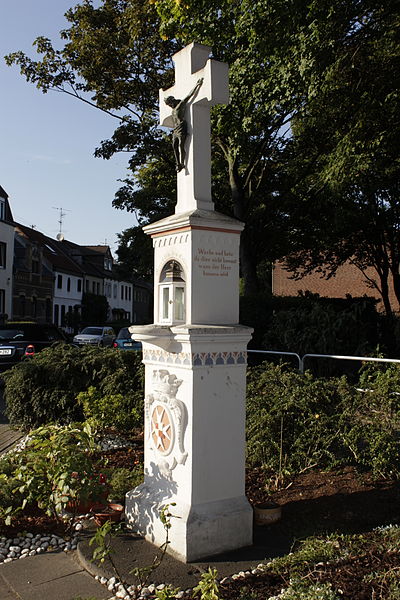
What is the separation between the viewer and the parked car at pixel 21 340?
48.3 ft

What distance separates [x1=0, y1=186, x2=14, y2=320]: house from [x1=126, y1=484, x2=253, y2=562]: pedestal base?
36.2 metres

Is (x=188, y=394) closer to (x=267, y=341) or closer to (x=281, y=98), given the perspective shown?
(x=281, y=98)

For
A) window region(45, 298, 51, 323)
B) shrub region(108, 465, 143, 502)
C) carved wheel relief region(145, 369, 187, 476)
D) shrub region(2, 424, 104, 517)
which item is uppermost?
window region(45, 298, 51, 323)

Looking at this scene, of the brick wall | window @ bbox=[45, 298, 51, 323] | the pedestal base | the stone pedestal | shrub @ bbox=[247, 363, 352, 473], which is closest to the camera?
the pedestal base

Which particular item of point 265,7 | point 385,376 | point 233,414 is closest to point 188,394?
point 233,414

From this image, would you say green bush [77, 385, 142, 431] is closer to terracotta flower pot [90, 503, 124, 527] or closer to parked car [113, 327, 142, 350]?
terracotta flower pot [90, 503, 124, 527]

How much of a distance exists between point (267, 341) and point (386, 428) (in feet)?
24.3

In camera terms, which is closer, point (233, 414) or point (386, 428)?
point (233, 414)

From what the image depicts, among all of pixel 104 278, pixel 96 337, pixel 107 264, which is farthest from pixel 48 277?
pixel 107 264

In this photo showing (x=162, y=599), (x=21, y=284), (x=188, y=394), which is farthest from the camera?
(x=21, y=284)

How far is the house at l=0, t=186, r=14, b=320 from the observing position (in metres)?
38.5

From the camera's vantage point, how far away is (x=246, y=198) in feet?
59.3

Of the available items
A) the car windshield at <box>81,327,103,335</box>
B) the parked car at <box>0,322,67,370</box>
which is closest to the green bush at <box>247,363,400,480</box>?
the parked car at <box>0,322,67,370</box>

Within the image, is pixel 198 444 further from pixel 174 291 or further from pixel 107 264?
pixel 107 264
